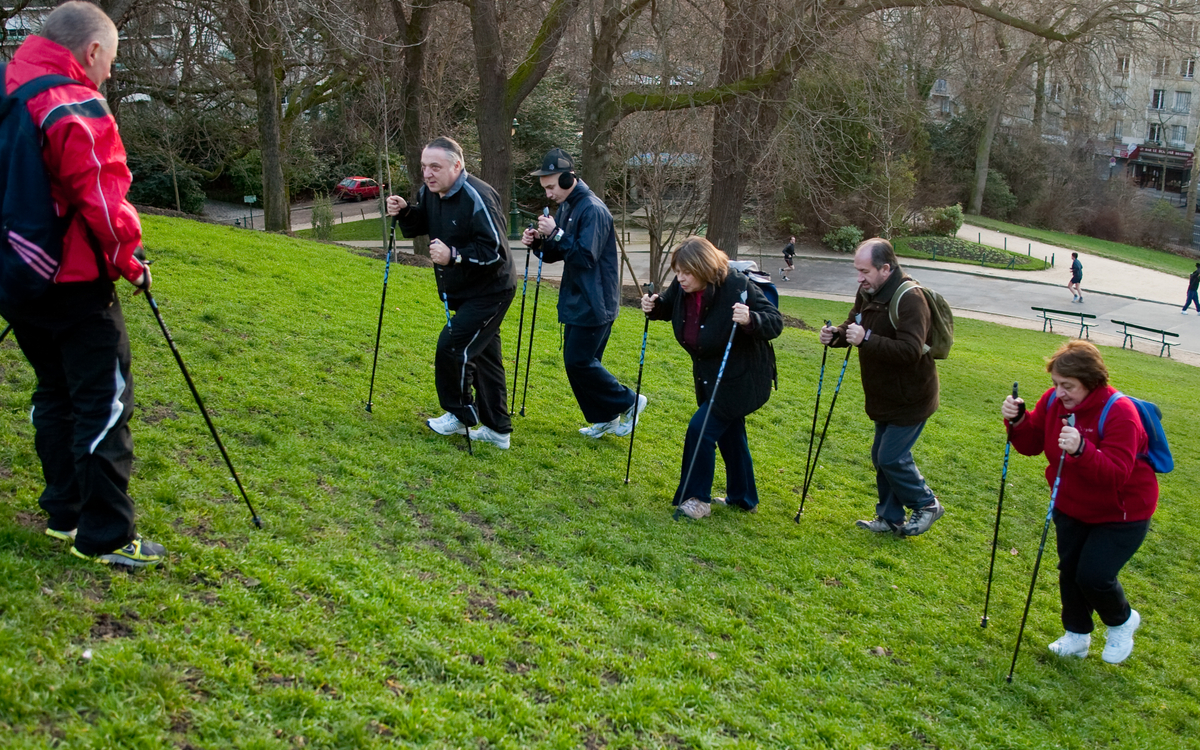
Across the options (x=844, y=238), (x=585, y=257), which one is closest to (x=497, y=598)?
(x=585, y=257)

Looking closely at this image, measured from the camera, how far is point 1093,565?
5.25 m

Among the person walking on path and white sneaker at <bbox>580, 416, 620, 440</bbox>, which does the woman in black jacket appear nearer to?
the person walking on path

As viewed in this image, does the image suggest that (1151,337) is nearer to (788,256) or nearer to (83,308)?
(788,256)

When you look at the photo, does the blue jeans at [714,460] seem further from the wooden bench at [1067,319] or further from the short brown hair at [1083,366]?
the wooden bench at [1067,319]

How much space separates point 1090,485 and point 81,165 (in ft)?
17.5

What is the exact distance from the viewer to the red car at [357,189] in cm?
4034

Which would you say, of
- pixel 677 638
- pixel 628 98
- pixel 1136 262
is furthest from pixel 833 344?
pixel 1136 262

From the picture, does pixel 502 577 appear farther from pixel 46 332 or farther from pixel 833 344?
pixel 833 344

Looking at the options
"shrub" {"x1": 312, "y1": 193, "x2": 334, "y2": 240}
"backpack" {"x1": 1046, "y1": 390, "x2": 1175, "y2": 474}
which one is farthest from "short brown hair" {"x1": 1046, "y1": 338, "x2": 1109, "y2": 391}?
"shrub" {"x1": 312, "y1": 193, "x2": 334, "y2": 240}

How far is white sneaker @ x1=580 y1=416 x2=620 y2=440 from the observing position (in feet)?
26.5

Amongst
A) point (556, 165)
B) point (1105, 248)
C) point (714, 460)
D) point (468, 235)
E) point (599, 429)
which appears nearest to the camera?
point (468, 235)

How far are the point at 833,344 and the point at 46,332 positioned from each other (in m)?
4.91

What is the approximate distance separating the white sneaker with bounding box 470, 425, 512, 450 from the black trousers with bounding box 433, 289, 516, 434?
0.14 ft

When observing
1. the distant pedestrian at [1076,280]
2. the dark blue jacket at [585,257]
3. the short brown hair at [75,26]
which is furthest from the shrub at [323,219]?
the distant pedestrian at [1076,280]
